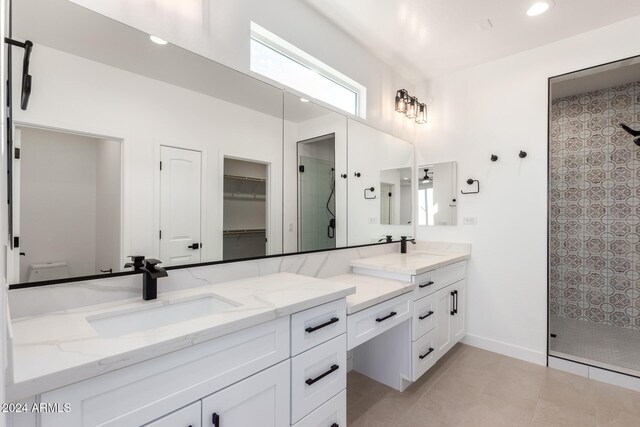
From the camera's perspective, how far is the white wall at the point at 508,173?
253 centimetres

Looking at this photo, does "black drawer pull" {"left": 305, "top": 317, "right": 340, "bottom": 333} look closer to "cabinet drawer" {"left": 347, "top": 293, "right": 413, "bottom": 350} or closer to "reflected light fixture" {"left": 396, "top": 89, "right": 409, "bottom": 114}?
"cabinet drawer" {"left": 347, "top": 293, "right": 413, "bottom": 350}

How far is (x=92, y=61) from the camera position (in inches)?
47.9

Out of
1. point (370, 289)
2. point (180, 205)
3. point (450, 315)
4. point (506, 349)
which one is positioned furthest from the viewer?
point (506, 349)

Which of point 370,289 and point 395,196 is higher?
point 395,196

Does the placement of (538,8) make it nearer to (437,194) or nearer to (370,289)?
(437,194)

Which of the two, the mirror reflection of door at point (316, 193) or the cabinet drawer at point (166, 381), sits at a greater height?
the mirror reflection of door at point (316, 193)

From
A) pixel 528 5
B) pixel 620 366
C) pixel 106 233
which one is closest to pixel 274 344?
pixel 106 233

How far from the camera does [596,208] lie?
3219 millimetres

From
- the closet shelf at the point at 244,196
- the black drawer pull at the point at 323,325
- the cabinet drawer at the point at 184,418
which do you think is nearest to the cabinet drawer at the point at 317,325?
the black drawer pull at the point at 323,325

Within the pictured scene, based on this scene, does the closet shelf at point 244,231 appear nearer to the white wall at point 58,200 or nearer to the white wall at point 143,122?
the white wall at point 143,122

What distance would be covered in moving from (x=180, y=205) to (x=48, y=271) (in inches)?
21.5

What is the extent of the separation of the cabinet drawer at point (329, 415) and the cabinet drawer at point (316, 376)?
0.08 feet

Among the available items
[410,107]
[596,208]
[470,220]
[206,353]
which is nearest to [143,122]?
[206,353]

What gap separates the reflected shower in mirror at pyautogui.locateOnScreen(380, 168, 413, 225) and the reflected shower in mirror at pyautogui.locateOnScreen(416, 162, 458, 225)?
0.13 meters
